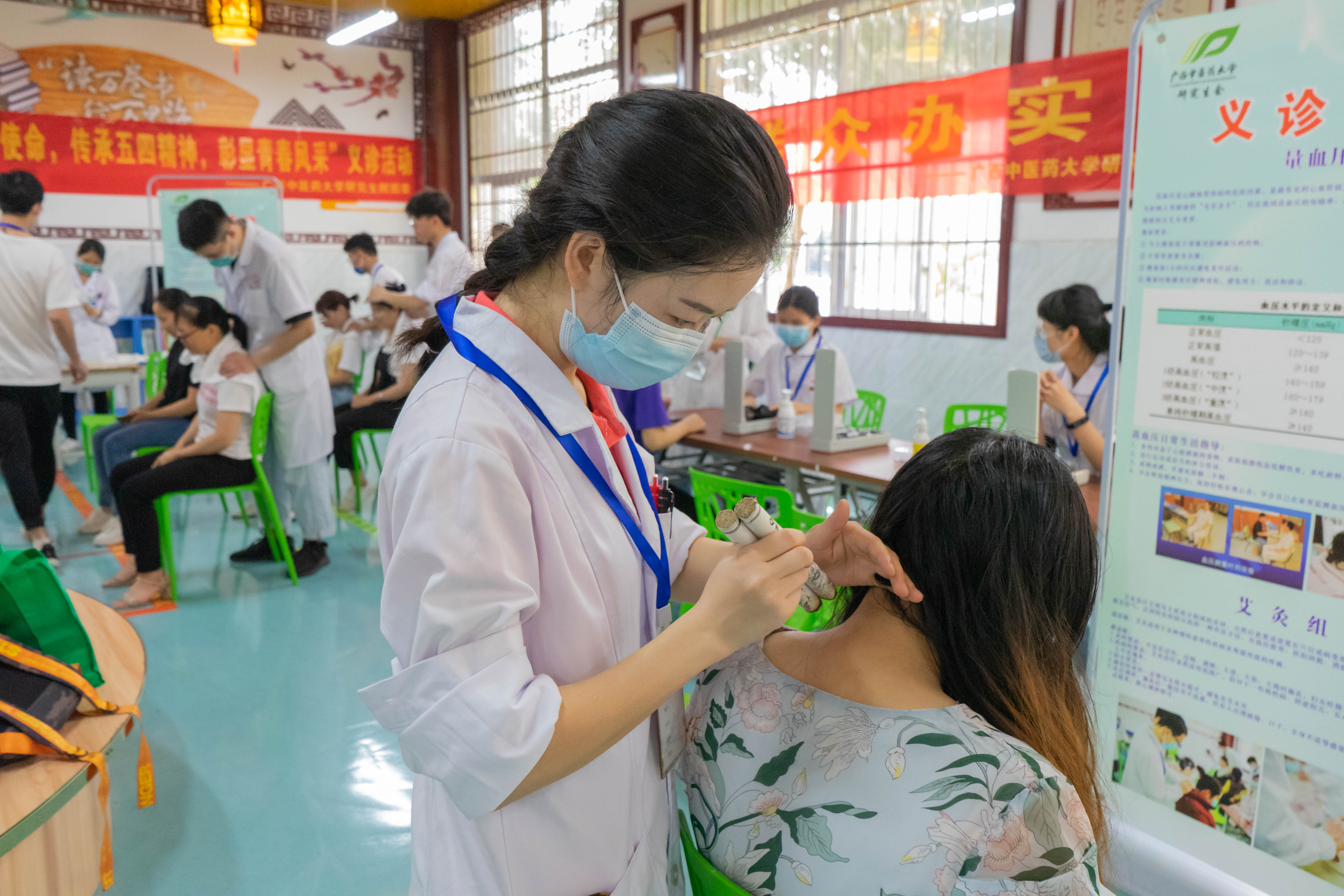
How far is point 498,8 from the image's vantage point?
801 cm

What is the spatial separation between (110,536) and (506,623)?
439 cm

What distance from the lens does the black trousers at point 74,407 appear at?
20.2ft

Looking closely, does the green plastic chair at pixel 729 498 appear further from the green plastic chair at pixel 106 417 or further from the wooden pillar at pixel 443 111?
the wooden pillar at pixel 443 111

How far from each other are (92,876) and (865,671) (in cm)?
146

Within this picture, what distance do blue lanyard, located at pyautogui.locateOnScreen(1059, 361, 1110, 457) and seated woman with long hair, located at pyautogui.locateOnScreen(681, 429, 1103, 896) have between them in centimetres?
205

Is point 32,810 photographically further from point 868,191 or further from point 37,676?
point 868,191

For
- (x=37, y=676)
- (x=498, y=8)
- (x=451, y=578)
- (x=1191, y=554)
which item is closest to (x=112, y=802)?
(x=37, y=676)

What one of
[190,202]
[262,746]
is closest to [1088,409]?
[262,746]

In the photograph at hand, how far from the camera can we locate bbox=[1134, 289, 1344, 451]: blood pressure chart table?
143cm

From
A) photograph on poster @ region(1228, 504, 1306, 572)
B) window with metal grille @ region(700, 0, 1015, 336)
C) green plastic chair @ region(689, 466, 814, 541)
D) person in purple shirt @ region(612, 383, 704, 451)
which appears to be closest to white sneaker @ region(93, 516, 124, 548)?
person in purple shirt @ region(612, 383, 704, 451)

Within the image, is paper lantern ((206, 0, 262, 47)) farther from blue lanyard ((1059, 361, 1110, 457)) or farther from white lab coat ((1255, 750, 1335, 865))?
white lab coat ((1255, 750, 1335, 865))

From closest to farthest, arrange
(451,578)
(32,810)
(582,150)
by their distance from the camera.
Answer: (451,578) < (582,150) < (32,810)

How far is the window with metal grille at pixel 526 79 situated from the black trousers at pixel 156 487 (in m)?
3.61

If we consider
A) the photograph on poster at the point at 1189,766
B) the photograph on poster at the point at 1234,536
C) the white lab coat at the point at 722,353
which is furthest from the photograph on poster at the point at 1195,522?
the white lab coat at the point at 722,353
